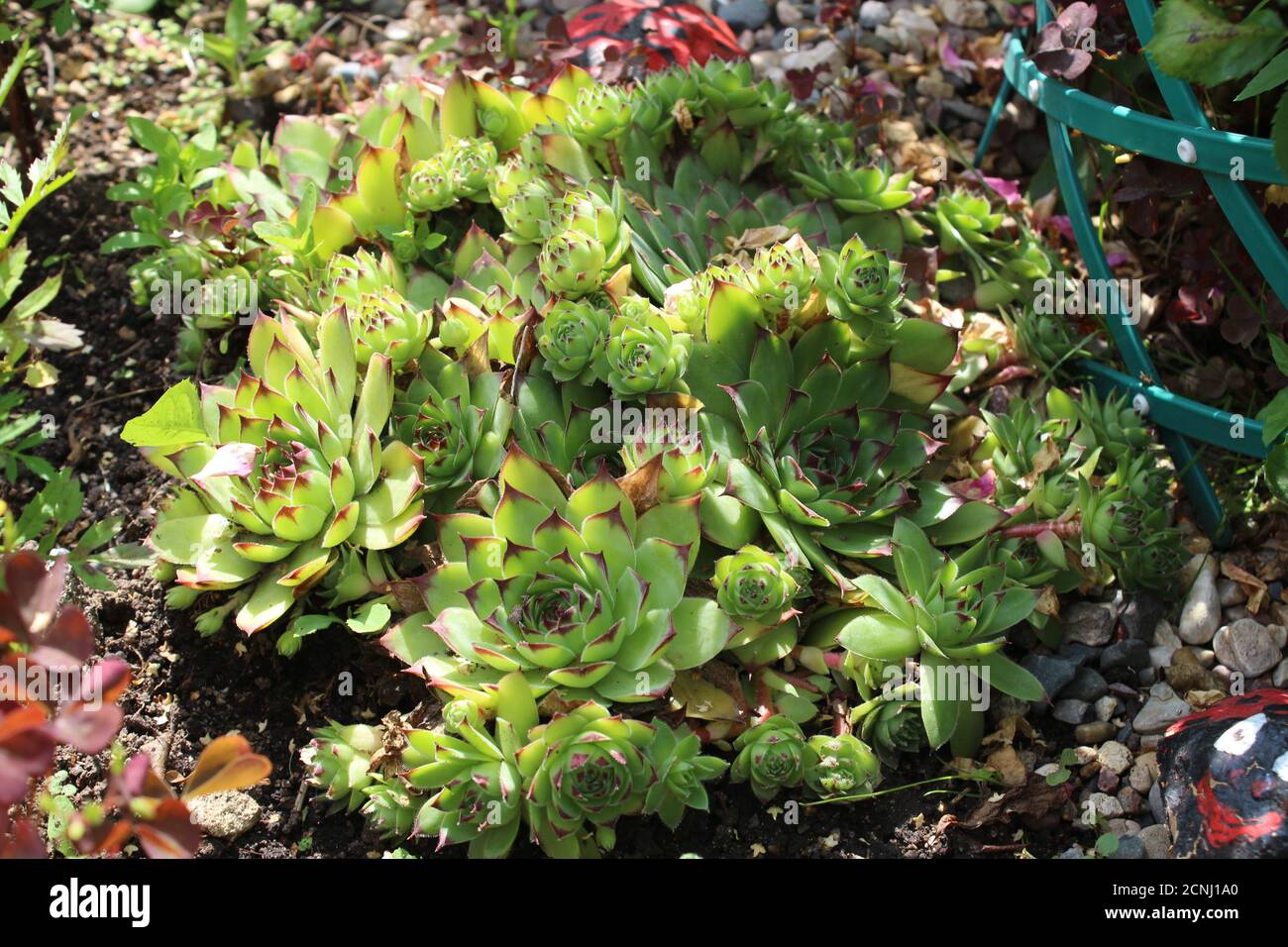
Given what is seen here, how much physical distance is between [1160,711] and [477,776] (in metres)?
1.26

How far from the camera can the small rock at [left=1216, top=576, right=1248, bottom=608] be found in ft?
7.57

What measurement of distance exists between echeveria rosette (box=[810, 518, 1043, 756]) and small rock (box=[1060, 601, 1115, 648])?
0.89 feet

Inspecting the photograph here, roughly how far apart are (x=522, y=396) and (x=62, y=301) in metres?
1.31

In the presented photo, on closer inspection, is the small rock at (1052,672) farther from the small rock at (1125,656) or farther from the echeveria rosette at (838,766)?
the echeveria rosette at (838,766)

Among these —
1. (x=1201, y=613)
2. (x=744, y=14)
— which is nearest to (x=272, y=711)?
(x=1201, y=613)

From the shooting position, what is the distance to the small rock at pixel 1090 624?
2.26 meters

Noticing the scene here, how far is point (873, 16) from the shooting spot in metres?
3.30

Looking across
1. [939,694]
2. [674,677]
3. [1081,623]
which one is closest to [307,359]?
[674,677]

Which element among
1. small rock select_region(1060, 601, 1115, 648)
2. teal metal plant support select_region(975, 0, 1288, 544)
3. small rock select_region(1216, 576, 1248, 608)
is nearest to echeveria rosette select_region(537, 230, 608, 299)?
teal metal plant support select_region(975, 0, 1288, 544)

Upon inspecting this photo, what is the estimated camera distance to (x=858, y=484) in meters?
2.11

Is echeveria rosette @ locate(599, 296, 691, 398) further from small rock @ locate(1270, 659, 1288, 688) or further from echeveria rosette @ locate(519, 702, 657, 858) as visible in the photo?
small rock @ locate(1270, 659, 1288, 688)

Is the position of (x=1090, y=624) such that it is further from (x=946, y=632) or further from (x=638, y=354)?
(x=638, y=354)

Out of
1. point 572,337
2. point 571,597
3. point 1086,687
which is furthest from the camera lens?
point 1086,687

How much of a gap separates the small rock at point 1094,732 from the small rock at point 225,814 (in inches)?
57.9
